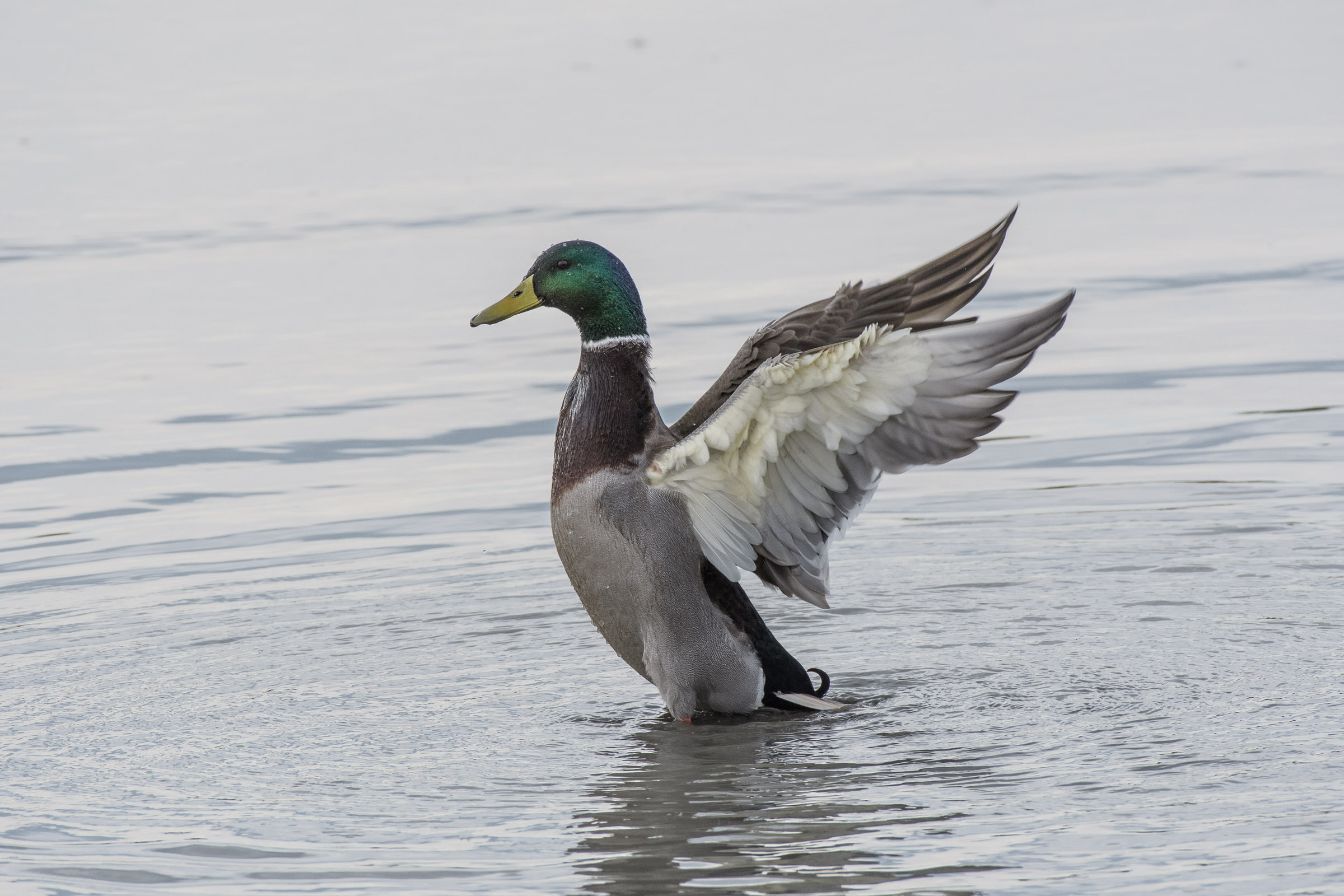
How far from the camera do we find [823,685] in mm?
6988

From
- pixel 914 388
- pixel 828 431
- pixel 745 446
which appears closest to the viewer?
pixel 914 388

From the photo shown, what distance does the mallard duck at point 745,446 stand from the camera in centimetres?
594

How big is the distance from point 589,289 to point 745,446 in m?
1.01

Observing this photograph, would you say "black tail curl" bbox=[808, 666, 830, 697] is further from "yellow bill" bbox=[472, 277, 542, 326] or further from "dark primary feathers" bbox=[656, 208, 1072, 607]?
"yellow bill" bbox=[472, 277, 542, 326]

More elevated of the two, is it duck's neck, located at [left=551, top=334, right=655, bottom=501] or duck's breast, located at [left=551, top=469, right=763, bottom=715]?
duck's neck, located at [left=551, top=334, right=655, bottom=501]

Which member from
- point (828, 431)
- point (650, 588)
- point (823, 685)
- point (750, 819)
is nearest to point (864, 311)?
point (828, 431)

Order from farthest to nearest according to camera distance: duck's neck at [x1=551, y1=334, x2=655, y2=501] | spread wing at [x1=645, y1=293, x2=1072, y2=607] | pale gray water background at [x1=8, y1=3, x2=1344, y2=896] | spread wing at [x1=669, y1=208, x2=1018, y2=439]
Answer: duck's neck at [x1=551, y1=334, x2=655, y2=501] < spread wing at [x1=669, y1=208, x2=1018, y2=439] < spread wing at [x1=645, y1=293, x2=1072, y2=607] < pale gray water background at [x1=8, y1=3, x2=1344, y2=896]

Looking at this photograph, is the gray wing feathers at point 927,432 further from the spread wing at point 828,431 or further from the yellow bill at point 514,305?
the yellow bill at point 514,305

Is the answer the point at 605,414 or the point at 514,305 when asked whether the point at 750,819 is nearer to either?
the point at 605,414

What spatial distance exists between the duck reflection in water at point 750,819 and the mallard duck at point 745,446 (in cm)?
33

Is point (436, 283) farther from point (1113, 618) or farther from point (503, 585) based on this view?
point (1113, 618)

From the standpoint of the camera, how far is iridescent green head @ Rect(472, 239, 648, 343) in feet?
22.4

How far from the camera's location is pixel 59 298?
13.3 metres

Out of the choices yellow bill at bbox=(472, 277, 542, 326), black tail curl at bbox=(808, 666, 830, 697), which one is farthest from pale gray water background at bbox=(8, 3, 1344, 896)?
yellow bill at bbox=(472, 277, 542, 326)
